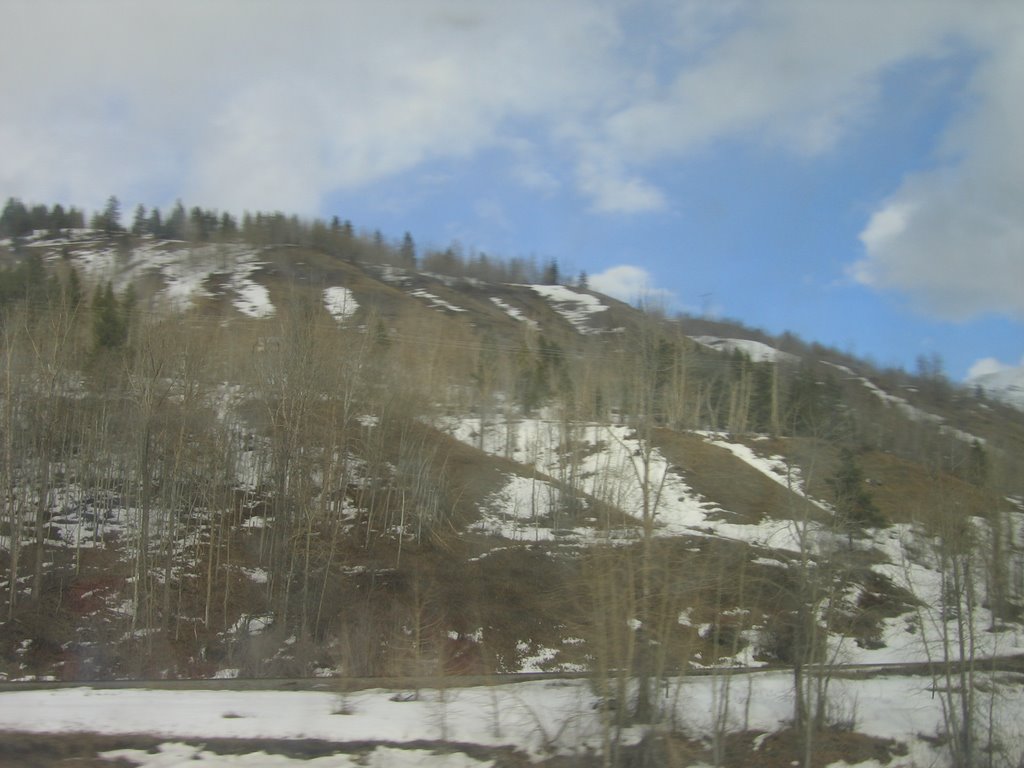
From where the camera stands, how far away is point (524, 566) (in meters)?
38.4

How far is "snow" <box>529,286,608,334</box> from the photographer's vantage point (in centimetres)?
11626

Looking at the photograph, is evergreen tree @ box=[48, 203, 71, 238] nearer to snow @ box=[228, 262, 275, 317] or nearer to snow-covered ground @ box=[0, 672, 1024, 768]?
snow @ box=[228, 262, 275, 317]

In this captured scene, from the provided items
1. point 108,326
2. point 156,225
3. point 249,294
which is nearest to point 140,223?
point 156,225

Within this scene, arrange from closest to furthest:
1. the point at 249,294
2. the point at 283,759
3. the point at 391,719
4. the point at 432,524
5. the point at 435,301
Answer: the point at 283,759 < the point at 391,719 < the point at 432,524 < the point at 249,294 < the point at 435,301

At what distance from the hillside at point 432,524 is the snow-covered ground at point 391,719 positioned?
3.21 feet

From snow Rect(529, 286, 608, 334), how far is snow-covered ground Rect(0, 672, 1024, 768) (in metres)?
89.1

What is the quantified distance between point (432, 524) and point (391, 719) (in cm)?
2761

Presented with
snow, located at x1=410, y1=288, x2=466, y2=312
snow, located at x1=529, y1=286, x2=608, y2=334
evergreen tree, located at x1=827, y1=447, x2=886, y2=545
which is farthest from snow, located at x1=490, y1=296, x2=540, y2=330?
evergreen tree, located at x1=827, y1=447, x2=886, y2=545

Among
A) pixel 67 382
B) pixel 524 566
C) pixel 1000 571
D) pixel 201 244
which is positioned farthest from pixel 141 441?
pixel 201 244

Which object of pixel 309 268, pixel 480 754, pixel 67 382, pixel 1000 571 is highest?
pixel 309 268

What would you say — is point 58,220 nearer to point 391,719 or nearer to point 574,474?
point 574,474

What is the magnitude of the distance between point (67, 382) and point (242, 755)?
30986 mm

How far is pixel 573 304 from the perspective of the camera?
427 ft

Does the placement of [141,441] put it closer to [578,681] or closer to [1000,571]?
[578,681]
